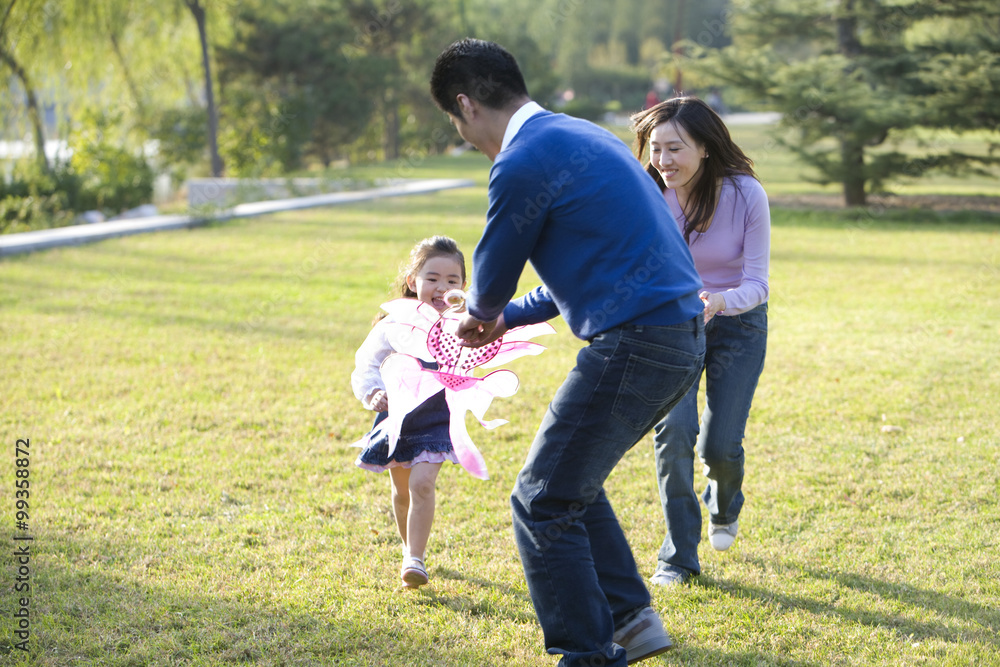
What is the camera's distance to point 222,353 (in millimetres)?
7391

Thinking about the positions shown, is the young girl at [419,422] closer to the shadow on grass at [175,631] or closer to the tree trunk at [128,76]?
the shadow on grass at [175,631]

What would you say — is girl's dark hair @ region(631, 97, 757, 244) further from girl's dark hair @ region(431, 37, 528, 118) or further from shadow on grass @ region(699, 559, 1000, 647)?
shadow on grass @ region(699, 559, 1000, 647)

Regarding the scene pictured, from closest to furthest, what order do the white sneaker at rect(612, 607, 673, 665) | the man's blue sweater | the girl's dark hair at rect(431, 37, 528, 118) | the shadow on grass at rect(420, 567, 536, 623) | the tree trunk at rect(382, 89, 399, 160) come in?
the man's blue sweater
the girl's dark hair at rect(431, 37, 528, 118)
the white sneaker at rect(612, 607, 673, 665)
the shadow on grass at rect(420, 567, 536, 623)
the tree trunk at rect(382, 89, 399, 160)

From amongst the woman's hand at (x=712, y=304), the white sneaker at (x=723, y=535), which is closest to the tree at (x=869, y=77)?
the white sneaker at (x=723, y=535)

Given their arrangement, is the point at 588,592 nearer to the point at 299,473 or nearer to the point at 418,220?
the point at 299,473

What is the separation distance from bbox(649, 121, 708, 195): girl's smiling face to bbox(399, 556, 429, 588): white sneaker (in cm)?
185

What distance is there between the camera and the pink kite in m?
3.25

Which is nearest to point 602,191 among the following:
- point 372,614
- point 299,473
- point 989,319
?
point 372,614

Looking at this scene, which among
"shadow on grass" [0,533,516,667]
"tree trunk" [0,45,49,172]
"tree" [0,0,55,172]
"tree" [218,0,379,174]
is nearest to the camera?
"shadow on grass" [0,533,516,667]

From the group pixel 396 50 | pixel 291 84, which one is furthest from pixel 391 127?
pixel 291 84

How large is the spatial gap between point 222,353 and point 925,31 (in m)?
16.3

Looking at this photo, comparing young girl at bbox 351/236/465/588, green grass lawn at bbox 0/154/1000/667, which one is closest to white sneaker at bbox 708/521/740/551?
green grass lawn at bbox 0/154/1000/667

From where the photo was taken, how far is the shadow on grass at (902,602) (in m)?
3.32

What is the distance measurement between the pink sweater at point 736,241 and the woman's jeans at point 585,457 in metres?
0.98
